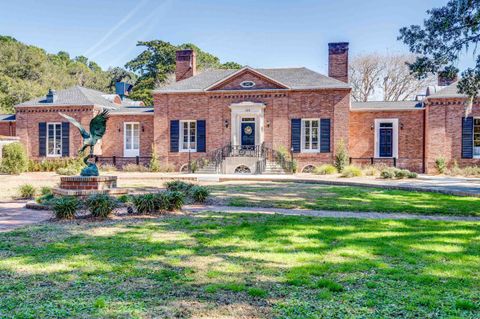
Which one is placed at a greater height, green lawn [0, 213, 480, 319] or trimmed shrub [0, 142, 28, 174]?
trimmed shrub [0, 142, 28, 174]

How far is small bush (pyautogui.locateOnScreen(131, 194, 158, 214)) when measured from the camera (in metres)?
8.62

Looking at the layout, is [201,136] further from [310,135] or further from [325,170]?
[325,170]

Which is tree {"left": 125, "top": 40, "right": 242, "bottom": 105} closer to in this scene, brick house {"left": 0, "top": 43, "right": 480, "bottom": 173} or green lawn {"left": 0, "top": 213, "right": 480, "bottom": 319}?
brick house {"left": 0, "top": 43, "right": 480, "bottom": 173}

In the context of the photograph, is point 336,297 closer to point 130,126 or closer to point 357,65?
point 130,126

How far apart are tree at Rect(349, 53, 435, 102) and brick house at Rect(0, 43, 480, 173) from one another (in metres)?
19.4

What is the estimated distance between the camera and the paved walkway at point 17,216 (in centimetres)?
749

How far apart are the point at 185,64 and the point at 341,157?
42.3 ft

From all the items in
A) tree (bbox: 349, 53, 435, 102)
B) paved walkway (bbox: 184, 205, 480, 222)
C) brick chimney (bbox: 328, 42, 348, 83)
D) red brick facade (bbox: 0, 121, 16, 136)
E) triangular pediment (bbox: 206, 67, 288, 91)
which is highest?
tree (bbox: 349, 53, 435, 102)

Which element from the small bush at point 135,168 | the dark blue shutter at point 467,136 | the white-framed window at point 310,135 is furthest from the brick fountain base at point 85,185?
the dark blue shutter at point 467,136

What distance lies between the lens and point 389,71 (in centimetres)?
4291

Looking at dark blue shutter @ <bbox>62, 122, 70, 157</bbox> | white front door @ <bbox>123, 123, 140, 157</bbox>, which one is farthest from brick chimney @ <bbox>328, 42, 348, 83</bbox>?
dark blue shutter @ <bbox>62, 122, 70, 157</bbox>

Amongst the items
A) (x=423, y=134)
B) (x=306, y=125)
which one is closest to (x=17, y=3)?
(x=306, y=125)

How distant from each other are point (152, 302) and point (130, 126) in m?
23.9

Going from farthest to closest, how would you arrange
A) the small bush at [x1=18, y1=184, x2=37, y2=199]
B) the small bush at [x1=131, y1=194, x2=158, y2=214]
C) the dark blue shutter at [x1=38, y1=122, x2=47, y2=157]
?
the dark blue shutter at [x1=38, y1=122, x2=47, y2=157] → the small bush at [x1=18, y1=184, x2=37, y2=199] → the small bush at [x1=131, y1=194, x2=158, y2=214]
